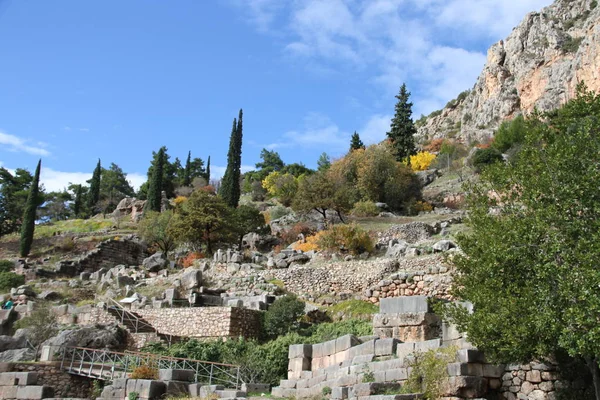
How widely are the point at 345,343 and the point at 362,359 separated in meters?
1.17

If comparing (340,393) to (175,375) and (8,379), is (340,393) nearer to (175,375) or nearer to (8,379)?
(175,375)

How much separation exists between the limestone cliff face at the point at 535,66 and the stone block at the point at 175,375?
53.9m

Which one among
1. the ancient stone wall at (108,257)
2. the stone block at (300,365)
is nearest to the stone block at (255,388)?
the stone block at (300,365)

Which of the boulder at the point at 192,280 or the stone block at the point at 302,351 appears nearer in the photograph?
the stone block at the point at 302,351

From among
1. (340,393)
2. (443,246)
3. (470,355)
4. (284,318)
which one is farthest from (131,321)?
(470,355)

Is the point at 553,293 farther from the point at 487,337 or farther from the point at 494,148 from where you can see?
the point at 494,148

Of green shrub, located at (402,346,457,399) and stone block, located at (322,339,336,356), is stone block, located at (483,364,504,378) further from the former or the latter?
stone block, located at (322,339,336,356)

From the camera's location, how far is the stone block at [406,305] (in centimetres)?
1516

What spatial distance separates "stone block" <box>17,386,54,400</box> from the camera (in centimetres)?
2002

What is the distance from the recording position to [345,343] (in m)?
15.4

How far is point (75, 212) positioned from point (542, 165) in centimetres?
7258

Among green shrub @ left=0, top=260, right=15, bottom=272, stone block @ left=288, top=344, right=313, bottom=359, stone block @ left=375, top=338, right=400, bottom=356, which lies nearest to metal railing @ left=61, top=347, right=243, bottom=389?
stone block @ left=288, top=344, right=313, bottom=359

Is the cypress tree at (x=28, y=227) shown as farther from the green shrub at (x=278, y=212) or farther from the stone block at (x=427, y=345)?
the stone block at (x=427, y=345)

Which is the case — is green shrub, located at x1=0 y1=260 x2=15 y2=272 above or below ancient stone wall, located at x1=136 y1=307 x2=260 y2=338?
above
